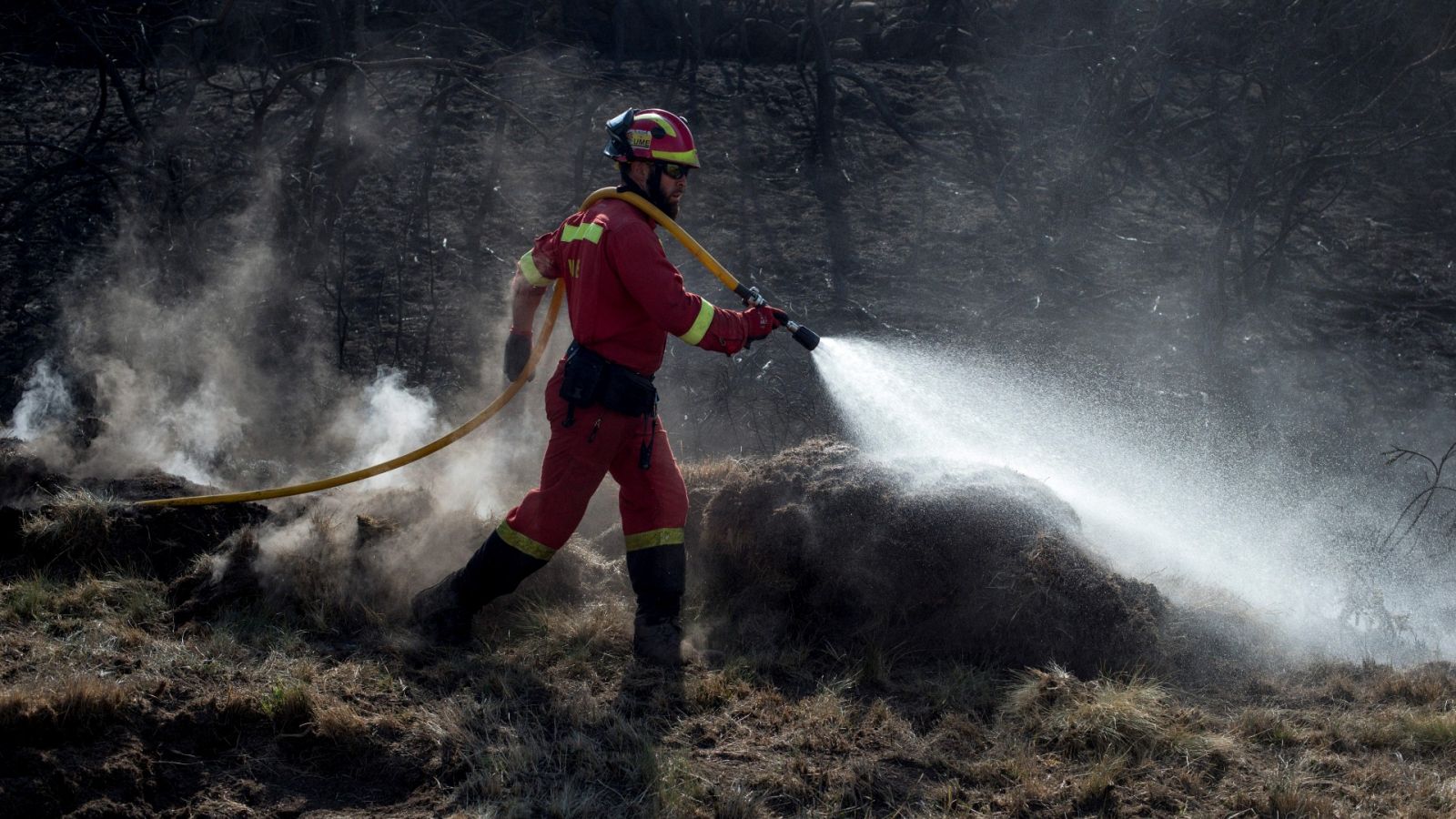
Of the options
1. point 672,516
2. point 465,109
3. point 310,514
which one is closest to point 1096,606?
point 672,516

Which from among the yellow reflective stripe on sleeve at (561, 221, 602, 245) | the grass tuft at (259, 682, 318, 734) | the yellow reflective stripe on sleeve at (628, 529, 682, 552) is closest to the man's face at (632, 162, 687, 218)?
the yellow reflective stripe on sleeve at (561, 221, 602, 245)

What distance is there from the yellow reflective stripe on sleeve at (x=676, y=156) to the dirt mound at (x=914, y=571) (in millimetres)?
1416

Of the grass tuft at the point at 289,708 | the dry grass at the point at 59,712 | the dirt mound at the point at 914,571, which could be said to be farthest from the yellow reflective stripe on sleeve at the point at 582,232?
the dry grass at the point at 59,712

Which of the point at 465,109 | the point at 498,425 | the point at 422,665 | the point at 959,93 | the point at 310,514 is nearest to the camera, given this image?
the point at 422,665

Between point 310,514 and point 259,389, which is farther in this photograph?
point 259,389

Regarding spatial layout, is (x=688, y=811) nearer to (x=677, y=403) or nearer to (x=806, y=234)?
(x=677, y=403)

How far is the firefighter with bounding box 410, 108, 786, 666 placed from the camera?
3.98m

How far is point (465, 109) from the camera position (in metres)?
10.2

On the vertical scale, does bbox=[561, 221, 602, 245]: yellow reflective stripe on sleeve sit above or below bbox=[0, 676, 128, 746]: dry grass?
above

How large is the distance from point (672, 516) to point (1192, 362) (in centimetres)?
514

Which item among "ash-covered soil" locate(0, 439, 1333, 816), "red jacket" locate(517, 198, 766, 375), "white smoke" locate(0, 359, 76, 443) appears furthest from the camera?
"white smoke" locate(0, 359, 76, 443)

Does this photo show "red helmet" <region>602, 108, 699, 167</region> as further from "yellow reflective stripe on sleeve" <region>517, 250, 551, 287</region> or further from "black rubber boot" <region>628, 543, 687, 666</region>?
"black rubber boot" <region>628, 543, 687, 666</region>

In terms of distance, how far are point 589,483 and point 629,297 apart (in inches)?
26.8

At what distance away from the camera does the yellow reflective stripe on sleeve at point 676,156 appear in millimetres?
4133
